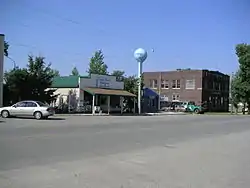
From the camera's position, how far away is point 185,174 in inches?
417

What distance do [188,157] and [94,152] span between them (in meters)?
2.93

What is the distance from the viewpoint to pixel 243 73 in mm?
75562

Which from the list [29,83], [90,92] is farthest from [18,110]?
[90,92]

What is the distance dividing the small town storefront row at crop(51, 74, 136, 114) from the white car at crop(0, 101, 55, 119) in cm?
1595

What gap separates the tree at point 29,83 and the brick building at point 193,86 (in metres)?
35.3

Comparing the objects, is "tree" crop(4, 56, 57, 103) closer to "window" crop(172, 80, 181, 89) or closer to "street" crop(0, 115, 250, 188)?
"street" crop(0, 115, 250, 188)

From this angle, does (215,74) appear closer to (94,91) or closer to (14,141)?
(94,91)

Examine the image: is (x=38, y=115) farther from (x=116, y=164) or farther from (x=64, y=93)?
(x=116, y=164)

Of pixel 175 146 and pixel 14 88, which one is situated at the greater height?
pixel 14 88

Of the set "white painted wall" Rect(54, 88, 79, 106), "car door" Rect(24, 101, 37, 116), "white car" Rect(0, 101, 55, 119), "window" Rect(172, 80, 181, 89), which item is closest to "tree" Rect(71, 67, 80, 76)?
"window" Rect(172, 80, 181, 89)

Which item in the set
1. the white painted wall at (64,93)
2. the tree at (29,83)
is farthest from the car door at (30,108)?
the white painted wall at (64,93)

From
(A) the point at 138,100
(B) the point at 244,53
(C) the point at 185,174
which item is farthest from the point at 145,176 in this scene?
(B) the point at 244,53

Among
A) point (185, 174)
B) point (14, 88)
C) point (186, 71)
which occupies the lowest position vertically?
point (185, 174)

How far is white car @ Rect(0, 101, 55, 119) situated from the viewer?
33.5 meters
